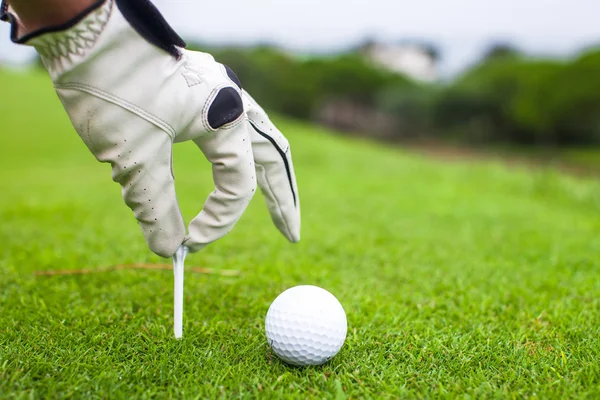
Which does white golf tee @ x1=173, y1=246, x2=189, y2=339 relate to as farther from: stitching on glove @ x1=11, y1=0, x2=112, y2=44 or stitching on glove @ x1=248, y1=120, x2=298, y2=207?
stitching on glove @ x1=11, y1=0, x2=112, y2=44

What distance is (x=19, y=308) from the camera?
227cm

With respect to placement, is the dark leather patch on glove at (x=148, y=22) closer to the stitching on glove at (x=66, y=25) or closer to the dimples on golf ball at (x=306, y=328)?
the stitching on glove at (x=66, y=25)

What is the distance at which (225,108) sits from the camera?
1.67m

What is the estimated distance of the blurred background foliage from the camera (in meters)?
24.4

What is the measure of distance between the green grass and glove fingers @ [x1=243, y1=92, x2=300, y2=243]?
525 mm

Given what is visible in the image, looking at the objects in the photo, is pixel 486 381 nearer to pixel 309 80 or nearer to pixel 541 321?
pixel 541 321

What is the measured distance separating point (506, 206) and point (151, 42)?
556 cm

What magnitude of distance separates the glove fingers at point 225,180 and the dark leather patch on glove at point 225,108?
0.12ft

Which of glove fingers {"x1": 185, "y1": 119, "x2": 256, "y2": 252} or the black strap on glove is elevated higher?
the black strap on glove

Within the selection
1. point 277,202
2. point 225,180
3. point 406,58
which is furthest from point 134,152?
point 406,58

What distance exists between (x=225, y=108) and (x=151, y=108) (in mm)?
252

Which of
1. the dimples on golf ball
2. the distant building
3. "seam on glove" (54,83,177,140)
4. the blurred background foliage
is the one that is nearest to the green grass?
the dimples on golf ball

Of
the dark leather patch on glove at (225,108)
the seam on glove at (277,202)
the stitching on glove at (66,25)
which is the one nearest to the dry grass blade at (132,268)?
the seam on glove at (277,202)

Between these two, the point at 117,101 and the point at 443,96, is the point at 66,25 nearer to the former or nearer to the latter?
the point at 117,101
